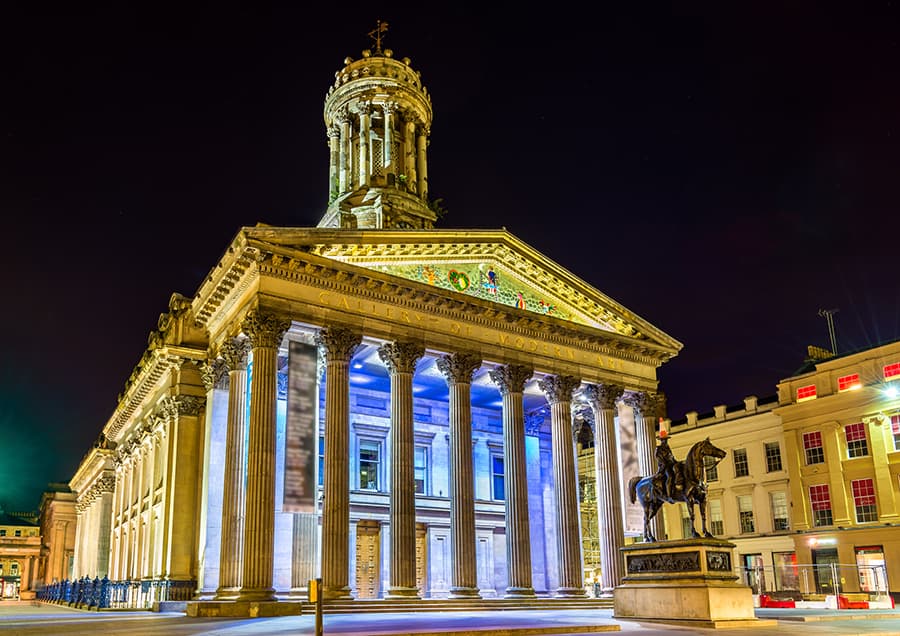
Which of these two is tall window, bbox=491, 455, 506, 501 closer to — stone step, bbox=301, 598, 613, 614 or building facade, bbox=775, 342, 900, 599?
stone step, bbox=301, 598, 613, 614

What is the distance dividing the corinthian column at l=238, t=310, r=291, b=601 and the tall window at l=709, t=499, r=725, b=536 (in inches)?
1465

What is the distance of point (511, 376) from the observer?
3475 cm

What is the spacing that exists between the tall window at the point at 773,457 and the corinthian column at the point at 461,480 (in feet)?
91.3

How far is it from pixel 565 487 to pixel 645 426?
6.68 m

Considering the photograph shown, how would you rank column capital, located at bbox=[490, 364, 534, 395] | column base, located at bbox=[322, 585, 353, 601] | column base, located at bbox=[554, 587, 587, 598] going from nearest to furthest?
column base, located at bbox=[322, 585, 353, 601]
column base, located at bbox=[554, 587, 587, 598]
column capital, located at bbox=[490, 364, 534, 395]

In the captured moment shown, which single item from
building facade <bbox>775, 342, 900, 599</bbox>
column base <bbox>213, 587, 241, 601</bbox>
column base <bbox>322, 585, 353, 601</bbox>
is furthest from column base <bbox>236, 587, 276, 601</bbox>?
building facade <bbox>775, 342, 900, 599</bbox>

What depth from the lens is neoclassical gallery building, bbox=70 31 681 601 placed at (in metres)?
28.5

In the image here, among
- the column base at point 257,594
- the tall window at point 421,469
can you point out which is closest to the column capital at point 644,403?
the tall window at point 421,469

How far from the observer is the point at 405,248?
3272cm

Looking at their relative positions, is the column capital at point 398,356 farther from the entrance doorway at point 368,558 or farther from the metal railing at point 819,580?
the metal railing at point 819,580

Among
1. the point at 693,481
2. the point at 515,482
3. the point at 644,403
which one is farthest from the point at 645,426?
the point at 693,481

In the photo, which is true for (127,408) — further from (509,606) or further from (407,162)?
(509,606)

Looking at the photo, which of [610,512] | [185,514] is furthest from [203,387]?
[610,512]

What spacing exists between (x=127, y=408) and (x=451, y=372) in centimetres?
2309
